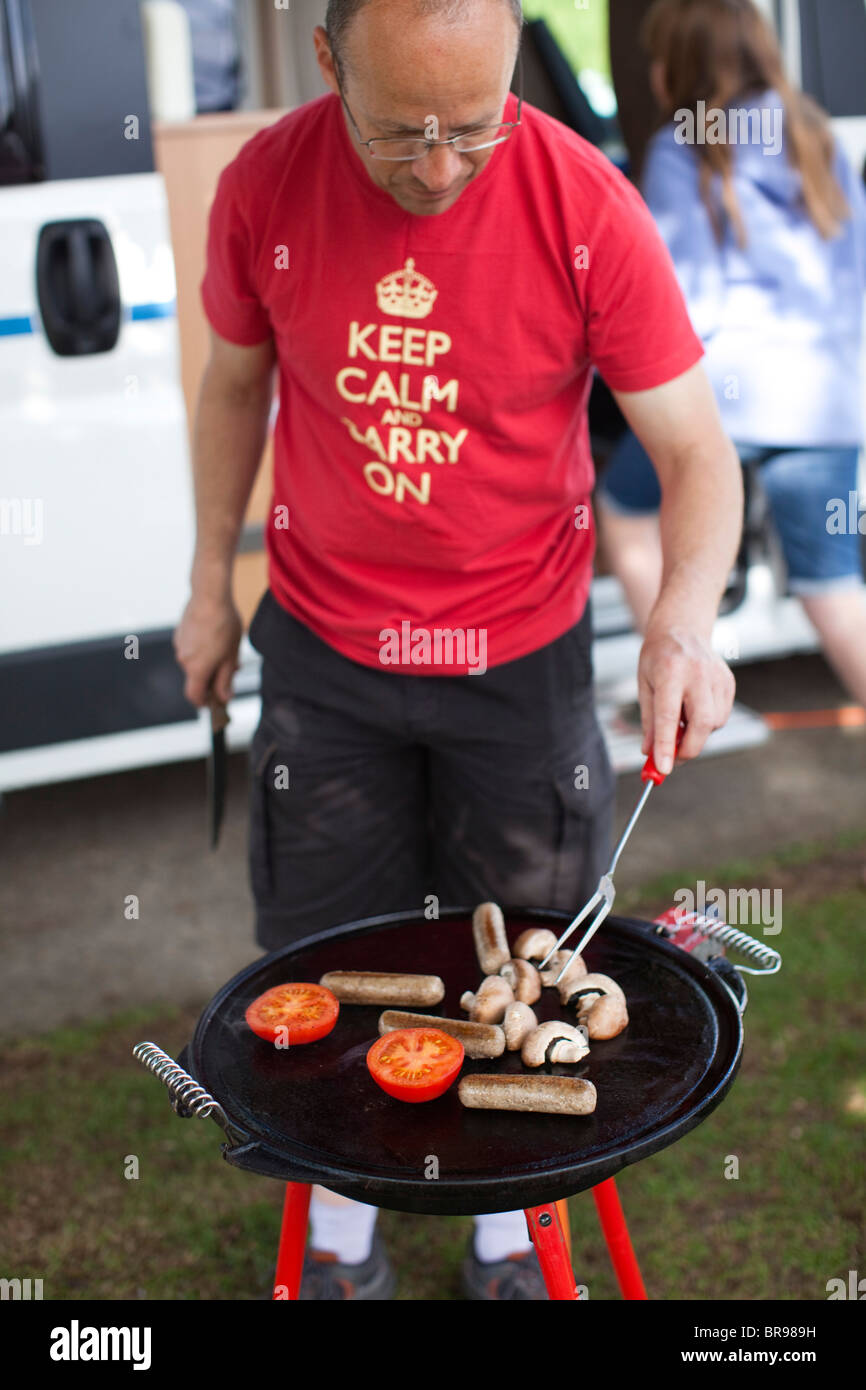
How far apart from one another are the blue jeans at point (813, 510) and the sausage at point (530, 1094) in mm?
2317

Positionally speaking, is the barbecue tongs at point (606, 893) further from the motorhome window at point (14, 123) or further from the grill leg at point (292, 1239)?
the motorhome window at point (14, 123)

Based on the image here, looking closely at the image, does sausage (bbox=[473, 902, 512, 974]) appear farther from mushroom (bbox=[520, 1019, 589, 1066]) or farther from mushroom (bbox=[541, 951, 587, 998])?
mushroom (bbox=[520, 1019, 589, 1066])

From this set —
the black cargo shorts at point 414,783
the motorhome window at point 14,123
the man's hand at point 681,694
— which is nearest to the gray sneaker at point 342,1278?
the black cargo shorts at point 414,783

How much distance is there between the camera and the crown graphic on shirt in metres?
1.74

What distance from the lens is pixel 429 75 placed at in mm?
1444

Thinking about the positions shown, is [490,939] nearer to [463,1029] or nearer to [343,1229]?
[463,1029]

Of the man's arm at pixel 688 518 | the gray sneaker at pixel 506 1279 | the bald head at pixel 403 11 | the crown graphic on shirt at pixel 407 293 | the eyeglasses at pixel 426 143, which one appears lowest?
the gray sneaker at pixel 506 1279

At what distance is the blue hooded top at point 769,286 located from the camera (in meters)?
3.24

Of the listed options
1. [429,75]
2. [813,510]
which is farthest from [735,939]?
[813,510]

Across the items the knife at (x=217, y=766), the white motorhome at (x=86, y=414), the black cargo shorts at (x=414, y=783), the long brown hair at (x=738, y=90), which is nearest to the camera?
the black cargo shorts at (x=414, y=783)

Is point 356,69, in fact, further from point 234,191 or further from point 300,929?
point 300,929

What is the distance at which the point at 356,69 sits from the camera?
1499 mm

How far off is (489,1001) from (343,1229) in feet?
2.78
